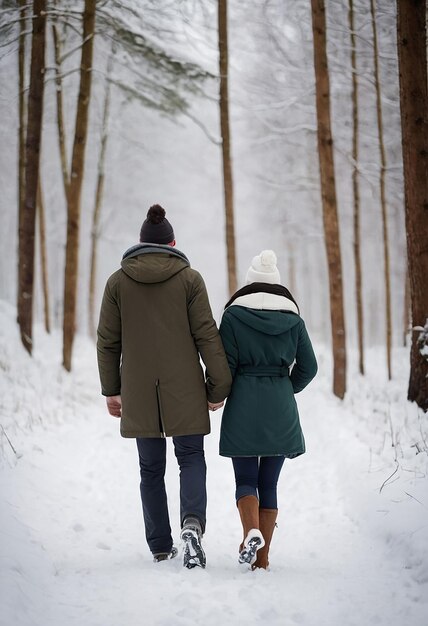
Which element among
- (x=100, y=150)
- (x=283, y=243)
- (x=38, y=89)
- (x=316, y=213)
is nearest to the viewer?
(x=38, y=89)

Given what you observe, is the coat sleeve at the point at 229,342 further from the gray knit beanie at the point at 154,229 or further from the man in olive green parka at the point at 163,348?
the gray knit beanie at the point at 154,229

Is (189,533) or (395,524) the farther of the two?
(395,524)

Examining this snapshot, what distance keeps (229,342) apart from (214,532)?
1.95 metres

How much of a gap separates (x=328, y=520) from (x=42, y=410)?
4.50 metres

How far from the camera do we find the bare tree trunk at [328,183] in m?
8.98

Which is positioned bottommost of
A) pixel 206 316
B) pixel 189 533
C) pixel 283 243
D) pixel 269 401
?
pixel 189 533

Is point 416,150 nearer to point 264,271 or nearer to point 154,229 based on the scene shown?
point 264,271

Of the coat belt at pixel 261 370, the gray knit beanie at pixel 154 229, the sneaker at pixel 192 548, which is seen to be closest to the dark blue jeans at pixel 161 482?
the sneaker at pixel 192 548

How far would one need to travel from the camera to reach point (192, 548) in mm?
3256

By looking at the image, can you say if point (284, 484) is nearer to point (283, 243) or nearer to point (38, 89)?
point (38, 89)

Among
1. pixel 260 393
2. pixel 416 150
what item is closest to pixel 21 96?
pixel 416 150

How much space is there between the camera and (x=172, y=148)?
62.4ft

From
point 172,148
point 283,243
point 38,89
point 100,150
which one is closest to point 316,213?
point 283,243

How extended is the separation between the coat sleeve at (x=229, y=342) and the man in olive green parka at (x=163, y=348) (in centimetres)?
7
